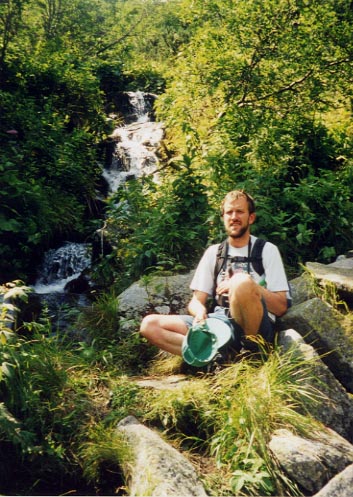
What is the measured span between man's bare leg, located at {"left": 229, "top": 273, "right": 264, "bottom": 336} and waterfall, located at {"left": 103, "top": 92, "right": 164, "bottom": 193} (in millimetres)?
5998

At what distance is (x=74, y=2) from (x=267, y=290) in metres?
11.1

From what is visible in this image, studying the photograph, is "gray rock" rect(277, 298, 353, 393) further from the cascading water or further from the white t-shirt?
the cascading water

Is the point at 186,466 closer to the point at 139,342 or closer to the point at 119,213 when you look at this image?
the point at 139,342

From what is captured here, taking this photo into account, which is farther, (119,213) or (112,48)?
(112,48)

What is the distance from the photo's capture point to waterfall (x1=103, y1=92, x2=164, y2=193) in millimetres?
10797

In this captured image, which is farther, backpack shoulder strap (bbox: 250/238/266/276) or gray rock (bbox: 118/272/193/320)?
gray rock (bbox: 118/272/193/320)

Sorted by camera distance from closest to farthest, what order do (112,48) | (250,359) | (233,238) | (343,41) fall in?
(250,359) < (233,238) < (343,41) < (112,48)

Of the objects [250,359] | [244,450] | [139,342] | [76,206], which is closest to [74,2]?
[76,206]

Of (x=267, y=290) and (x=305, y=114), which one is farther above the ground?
(x=305, y=114)

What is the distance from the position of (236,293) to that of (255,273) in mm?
496

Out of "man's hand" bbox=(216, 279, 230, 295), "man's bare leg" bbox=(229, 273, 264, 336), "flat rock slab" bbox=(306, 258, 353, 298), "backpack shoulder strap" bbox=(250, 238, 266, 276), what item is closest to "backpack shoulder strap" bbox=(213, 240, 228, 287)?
"man's hand" bbox=(216, 279, 230, 295)

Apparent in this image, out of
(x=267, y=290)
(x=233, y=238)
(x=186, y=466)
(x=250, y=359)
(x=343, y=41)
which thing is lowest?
(x=186, y=466)

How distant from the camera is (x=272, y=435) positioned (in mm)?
3279

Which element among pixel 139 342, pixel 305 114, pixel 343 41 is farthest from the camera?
pixel 305 114
